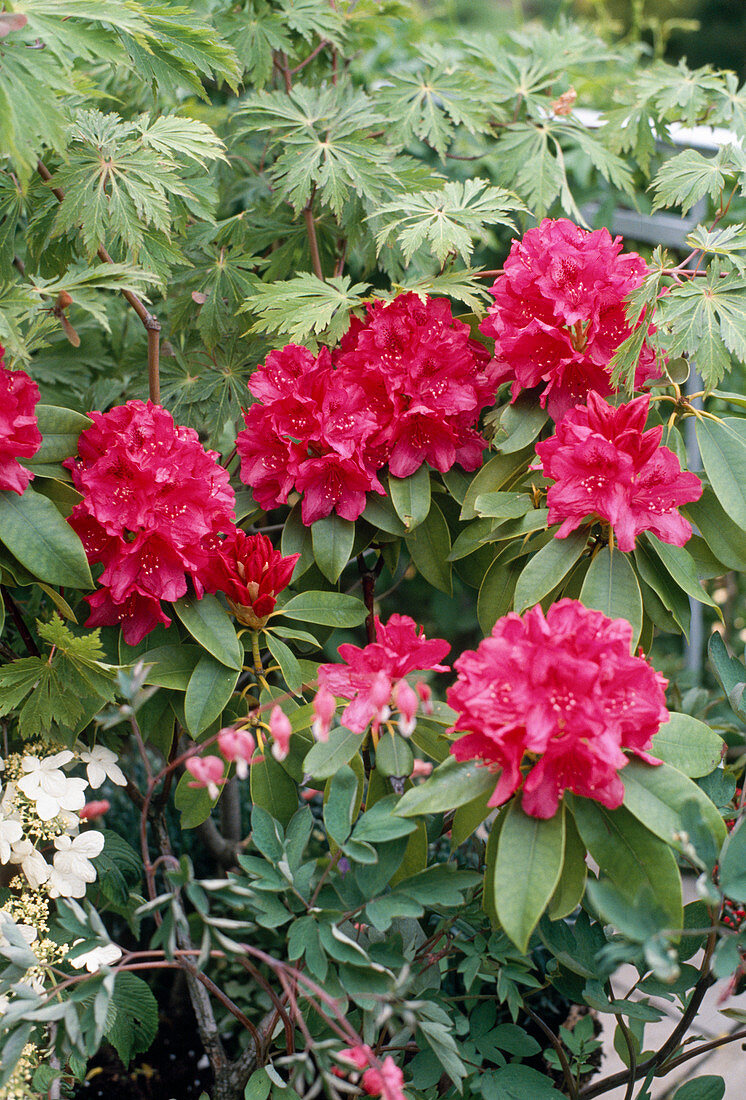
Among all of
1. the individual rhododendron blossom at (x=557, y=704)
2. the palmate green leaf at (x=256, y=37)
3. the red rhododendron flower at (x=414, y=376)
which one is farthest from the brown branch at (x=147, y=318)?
the individual rhododendron blossom at (x=557, y=704)

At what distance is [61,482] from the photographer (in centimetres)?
123

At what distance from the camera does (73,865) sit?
1.19 metres


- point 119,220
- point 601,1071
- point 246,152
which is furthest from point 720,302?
point 601,1071

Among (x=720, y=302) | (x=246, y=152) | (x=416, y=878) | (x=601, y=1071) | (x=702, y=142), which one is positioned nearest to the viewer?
(x=416, y=878)

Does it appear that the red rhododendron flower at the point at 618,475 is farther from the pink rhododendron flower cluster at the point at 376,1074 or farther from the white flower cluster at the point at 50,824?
the white flower cluster at the point at 50,824

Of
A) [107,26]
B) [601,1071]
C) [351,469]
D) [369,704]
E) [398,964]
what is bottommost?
[601,1071]

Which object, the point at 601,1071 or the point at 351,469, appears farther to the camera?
the point at 601,1071

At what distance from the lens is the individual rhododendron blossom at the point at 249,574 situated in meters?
1.20

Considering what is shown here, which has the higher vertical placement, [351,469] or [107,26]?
[107,26]

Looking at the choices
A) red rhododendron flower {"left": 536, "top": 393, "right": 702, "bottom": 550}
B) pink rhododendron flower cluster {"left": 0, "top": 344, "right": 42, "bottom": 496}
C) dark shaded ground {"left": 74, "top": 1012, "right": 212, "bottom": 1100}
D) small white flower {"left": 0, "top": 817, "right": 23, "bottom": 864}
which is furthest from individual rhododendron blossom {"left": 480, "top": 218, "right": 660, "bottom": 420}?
dark shaded ground {"left": 74, "top": 1012, "right": 212, "bottom": 1100}

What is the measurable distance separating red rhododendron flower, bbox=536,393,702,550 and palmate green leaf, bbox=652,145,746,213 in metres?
0.42

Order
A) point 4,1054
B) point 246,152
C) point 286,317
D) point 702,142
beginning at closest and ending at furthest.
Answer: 1. point 4,1054
2. point 286,317
3. point 246,152
4. point 702,142

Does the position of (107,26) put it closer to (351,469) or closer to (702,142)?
(351,469)

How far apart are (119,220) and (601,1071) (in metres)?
Answer: 1.51
